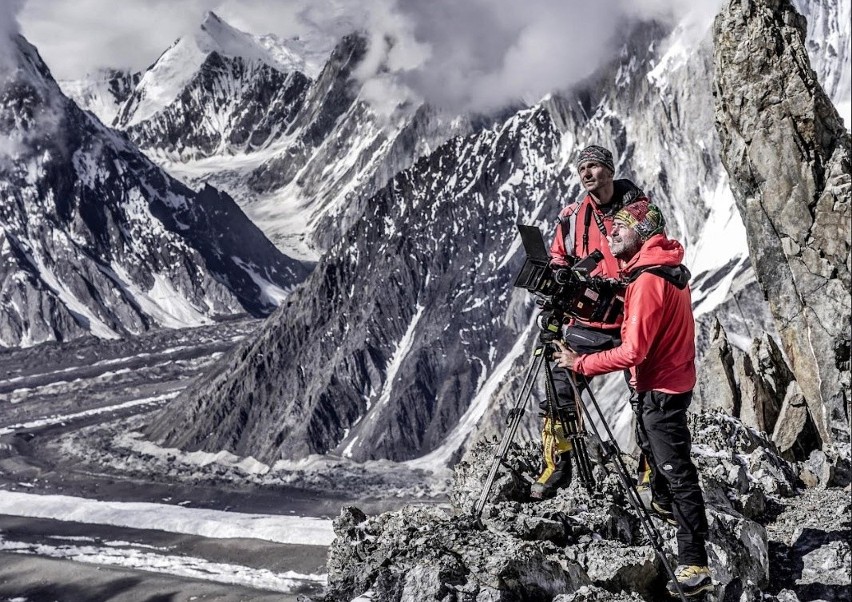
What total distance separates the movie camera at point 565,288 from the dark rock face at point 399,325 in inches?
3153

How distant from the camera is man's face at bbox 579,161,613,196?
892cm

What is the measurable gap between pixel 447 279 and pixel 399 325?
8293 mm

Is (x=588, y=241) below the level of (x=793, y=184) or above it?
below

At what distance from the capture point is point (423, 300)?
106 meters

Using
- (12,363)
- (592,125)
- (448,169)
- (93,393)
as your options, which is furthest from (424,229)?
(12,363)

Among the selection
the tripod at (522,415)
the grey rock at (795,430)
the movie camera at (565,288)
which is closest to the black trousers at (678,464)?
the tripod at (522,415)

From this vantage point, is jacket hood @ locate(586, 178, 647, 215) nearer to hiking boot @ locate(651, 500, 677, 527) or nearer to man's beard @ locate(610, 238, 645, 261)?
man's beard @ locate(610, 238, 645, 261)

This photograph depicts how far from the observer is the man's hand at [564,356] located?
8.34 m

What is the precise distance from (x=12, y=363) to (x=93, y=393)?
33.6 m

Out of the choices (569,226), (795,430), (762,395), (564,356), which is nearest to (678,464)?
(564,356)

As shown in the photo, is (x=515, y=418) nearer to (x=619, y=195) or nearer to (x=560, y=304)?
(x=560, y=304)

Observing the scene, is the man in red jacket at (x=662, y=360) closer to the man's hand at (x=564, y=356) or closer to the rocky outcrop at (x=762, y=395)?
the man's hand at (x=564, y=356)

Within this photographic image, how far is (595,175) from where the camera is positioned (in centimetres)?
892

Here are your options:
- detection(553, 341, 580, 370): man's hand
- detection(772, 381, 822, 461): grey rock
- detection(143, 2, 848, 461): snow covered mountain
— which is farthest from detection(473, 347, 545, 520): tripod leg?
detection(143, 2, 848, 461): snow covered mountain
